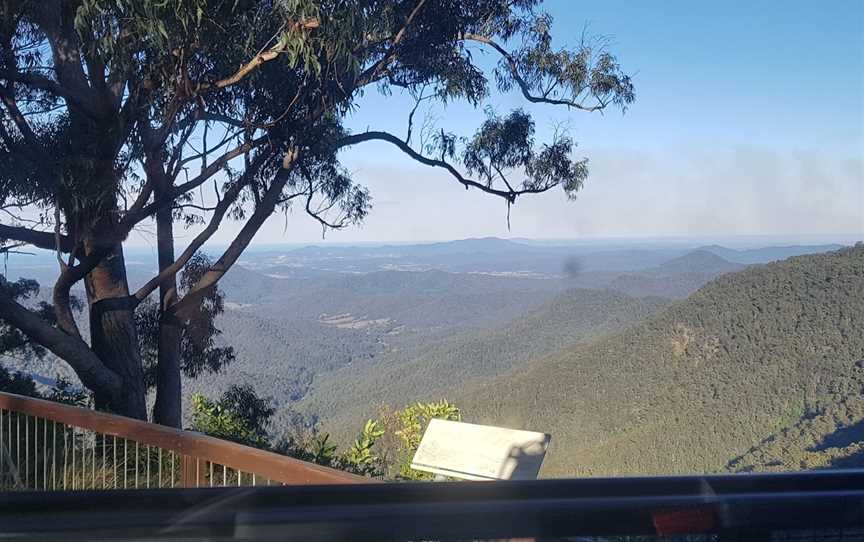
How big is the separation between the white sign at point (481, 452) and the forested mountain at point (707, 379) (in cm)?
810

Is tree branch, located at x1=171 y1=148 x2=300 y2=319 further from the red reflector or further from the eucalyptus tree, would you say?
the red reflector

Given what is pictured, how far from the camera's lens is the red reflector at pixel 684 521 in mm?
1868

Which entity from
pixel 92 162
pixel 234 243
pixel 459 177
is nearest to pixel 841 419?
pixel 459 177

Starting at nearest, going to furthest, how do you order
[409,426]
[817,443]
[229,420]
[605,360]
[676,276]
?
[817,443]
[409,426]
[229,420]
[605,360]
[676,276]

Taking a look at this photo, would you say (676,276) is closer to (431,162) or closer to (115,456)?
(431,162)

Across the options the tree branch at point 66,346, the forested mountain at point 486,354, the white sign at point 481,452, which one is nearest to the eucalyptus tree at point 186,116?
the tree branch at point 66,346

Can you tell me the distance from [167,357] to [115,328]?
1.27 metres

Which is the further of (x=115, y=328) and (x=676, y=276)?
(x=676, y=276)

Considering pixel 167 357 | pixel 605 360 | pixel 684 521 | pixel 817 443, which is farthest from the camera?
pixel 605 360

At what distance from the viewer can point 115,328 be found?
12.0 meters

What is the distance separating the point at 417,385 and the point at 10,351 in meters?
11.2

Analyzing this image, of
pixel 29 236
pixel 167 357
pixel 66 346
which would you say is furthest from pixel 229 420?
pixel 29 236

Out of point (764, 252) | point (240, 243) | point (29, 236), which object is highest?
point (29, 236)

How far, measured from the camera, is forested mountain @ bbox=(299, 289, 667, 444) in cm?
2414
